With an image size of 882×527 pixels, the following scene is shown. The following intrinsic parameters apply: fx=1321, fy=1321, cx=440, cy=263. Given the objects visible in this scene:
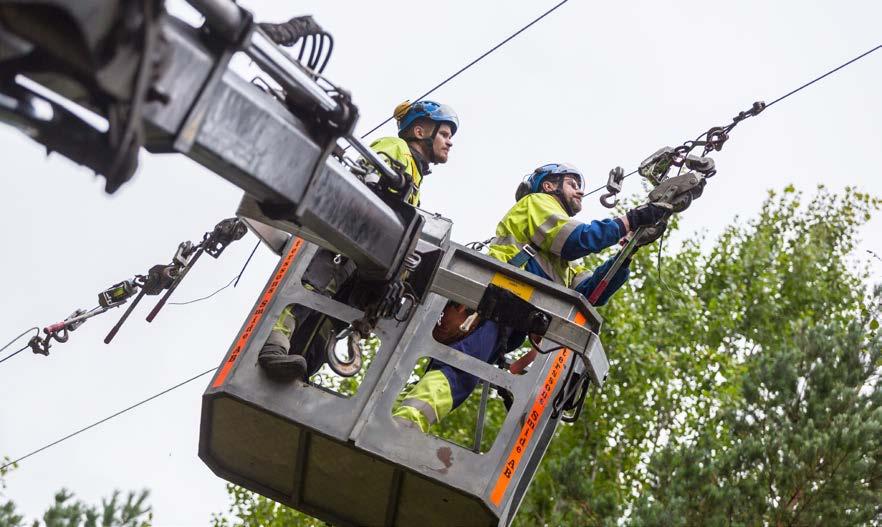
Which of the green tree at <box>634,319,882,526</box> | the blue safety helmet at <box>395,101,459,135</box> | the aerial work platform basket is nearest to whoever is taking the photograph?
the aerial work platform basket

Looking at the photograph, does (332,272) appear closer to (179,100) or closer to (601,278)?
(601,278)

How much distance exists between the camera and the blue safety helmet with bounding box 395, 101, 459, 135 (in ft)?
22.4

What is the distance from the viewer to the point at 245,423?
604cm

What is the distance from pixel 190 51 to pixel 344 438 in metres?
2.58

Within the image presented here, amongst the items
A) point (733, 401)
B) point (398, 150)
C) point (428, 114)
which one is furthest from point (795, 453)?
point (398, 150)

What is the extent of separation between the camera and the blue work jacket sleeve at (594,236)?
6328 millimetres

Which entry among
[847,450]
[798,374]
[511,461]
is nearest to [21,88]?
[511,461]

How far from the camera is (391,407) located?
5742 mm

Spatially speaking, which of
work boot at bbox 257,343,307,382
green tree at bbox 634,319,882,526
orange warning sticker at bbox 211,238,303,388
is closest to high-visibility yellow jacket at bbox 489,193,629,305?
orange warning sticker at bbox 211,238,303,388

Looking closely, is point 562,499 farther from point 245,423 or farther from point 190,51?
point 190,51

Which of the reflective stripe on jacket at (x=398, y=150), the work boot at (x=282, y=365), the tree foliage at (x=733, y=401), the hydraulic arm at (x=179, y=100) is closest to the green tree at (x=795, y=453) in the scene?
the tree foliage at (x=733, y=401)

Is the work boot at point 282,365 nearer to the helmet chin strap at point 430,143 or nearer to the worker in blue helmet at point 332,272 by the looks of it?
the worker in blue helmet at point 332,272

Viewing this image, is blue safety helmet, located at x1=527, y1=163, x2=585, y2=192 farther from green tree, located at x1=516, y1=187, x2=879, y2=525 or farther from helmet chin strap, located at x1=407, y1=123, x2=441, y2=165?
green tree, located at x1=516, y1=187, x2=879, y2=525

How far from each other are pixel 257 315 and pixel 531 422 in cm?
133
